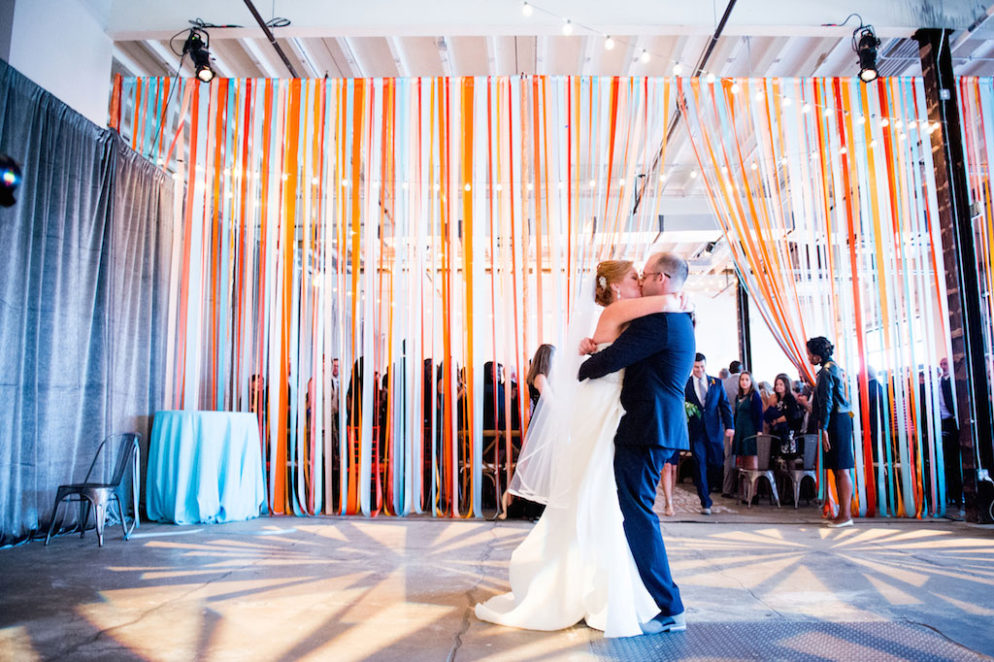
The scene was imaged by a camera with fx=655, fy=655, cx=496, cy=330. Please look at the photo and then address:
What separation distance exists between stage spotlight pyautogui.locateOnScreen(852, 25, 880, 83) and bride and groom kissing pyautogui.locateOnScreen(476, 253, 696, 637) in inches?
166

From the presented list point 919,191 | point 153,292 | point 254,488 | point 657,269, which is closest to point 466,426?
point 254,488

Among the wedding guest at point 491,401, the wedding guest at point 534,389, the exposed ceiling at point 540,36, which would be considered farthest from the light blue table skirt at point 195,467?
the exposed ceiling at point 540,36

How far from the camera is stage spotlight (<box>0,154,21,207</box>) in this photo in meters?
1.71

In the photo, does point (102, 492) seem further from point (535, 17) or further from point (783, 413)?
point (783, 413)

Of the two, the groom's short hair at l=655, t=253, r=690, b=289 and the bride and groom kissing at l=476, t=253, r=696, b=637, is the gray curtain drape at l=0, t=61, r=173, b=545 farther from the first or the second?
the groom's short hair at l=655, t=253, r=690, b=289

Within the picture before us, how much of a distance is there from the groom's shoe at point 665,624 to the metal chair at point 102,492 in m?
3.47

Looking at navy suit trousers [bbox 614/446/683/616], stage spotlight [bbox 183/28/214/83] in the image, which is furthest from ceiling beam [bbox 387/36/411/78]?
navy suit trousers [bbox 614/446/683/616]

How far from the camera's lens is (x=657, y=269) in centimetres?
270

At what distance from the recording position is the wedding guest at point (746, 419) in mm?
6718

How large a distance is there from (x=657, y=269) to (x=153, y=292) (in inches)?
187

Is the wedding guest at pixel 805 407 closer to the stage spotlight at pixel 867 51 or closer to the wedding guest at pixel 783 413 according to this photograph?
the wedding guest at pixel 783 413

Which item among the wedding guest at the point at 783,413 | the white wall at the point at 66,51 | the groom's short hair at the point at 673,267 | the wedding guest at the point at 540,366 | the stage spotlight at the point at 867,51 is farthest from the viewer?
the wedding guest at the point at 783,413

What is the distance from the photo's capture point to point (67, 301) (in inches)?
183

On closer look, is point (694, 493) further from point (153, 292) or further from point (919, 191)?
point (153, 292)
